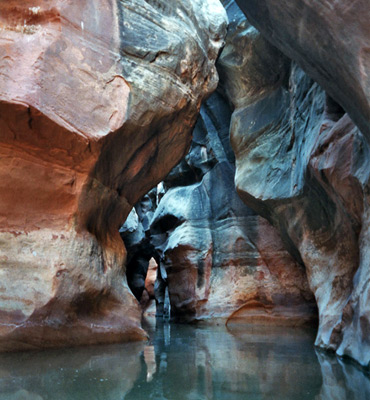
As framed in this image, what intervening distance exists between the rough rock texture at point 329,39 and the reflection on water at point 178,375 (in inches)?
84.0

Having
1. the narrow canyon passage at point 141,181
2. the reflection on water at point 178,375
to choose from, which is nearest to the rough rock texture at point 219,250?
the narrow canyon passage at point 141,181

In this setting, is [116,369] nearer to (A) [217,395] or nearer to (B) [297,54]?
(A) [217,395]

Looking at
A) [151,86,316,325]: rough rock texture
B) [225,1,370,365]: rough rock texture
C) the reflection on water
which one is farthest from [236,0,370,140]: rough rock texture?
[151,86,316,325]: rough rock texture

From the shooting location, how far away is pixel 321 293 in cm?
616

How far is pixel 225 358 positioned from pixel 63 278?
7.18 ft

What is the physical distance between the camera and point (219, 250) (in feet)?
36.3

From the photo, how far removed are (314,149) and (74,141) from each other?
3.21 m

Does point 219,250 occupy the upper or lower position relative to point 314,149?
lower

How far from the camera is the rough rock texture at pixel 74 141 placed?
470 cm

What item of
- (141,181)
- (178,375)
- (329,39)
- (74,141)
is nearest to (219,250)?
(141,181)

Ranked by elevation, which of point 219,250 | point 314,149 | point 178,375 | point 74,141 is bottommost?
point 178,375

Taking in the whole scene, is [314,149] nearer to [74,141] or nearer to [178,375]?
[74,141]

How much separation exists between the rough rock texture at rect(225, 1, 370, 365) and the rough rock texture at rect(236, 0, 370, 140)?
12 mm

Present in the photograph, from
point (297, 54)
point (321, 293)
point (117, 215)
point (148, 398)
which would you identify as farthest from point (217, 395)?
point (117, 215)
